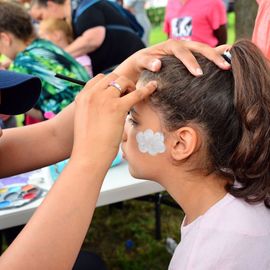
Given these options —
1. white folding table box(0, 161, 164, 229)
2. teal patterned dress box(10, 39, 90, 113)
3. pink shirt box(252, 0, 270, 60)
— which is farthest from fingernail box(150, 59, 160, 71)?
teal patterned dress box(10, 39, 90, 113)

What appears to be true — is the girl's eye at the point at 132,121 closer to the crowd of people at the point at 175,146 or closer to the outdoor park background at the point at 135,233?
the crowd of people at the point at 175,146

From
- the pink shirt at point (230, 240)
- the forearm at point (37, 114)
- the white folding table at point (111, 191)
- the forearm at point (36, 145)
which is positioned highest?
the forearm at point (36, 145)

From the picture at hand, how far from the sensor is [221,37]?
3.46 meters

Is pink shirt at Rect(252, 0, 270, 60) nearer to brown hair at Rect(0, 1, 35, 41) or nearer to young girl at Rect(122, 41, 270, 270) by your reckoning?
young girl at Rect(122, 41, 270, 270)

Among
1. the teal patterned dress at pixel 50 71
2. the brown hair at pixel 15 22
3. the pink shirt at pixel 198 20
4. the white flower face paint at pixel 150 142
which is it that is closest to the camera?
the white flower face paint at pixel 150 142

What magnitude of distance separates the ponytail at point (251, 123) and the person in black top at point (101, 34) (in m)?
2.14

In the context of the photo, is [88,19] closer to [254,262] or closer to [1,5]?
[1,5]

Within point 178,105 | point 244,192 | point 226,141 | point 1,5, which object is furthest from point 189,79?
point 1,5

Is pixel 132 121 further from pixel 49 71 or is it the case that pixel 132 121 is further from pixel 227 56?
pixel 49 71

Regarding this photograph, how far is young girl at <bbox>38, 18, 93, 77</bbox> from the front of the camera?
312cm

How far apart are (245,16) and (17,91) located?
8.08 ft

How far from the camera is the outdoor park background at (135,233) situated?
247 centimetres

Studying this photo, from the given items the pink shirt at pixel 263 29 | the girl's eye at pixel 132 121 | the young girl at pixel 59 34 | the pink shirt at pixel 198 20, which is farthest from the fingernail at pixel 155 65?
the pink shirt at pixel 198 20

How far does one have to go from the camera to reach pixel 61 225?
0.81 metres
